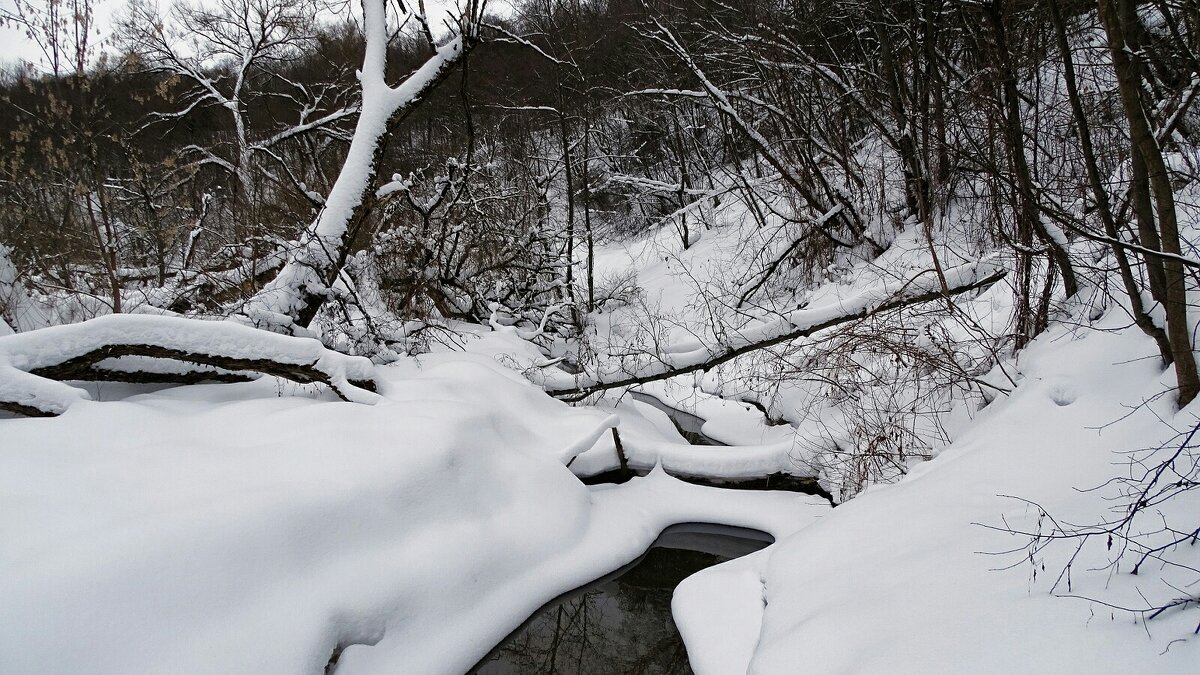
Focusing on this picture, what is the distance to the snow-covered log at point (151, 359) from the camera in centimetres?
389

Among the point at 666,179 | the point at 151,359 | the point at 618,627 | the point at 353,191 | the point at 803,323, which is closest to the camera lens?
the point at 618,627

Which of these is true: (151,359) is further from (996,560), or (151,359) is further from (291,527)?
(996,560)

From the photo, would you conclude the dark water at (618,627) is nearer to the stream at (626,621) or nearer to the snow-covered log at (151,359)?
the stream at (626,621)

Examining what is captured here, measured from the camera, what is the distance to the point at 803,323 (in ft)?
19.1

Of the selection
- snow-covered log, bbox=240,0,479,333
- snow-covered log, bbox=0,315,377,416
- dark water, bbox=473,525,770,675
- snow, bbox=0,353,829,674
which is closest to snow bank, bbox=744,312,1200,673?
dark water, bbox=473,525,770,675

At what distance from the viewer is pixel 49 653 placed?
8.04ft

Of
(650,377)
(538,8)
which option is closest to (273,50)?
(538,8)

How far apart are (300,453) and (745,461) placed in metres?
3.80

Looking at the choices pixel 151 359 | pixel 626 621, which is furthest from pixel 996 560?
pixel 151 359

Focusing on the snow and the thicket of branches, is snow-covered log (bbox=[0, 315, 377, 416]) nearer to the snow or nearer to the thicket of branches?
the snow

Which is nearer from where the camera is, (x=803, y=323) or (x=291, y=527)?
(x=291, y=527)

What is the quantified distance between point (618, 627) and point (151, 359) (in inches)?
158

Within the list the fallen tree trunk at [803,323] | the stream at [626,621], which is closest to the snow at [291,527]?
the stream at [626,621]

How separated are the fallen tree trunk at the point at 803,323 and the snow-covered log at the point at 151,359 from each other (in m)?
2.65
